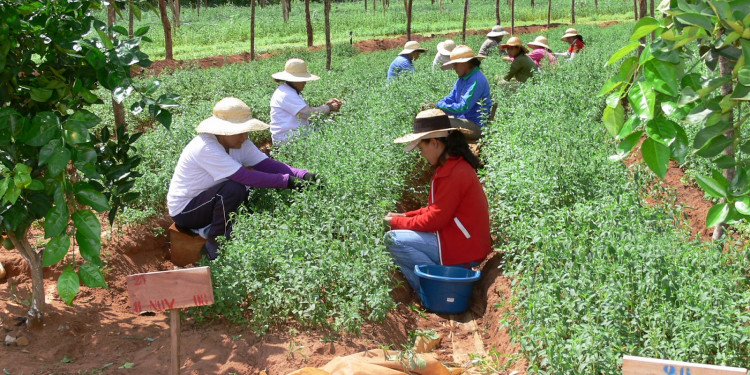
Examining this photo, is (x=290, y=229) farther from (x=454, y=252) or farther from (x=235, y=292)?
(x=454, y=252)

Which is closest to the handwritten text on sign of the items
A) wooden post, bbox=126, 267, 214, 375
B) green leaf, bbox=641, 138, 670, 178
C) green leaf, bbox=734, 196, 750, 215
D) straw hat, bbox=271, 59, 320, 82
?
wooden post, bbox=126, 267, 214, 375

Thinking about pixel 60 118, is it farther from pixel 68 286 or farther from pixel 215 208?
pixel 215 208

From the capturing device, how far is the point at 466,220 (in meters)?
5.20

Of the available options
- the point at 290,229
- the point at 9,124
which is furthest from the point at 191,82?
the point at 9,124

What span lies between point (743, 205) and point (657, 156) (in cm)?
32

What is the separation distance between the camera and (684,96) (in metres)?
1.94

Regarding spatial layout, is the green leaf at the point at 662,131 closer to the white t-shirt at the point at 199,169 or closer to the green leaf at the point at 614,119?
the green leaf at the point at 614,119

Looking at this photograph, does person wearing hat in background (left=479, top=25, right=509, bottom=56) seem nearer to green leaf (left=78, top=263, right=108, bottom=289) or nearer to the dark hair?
the dark hair

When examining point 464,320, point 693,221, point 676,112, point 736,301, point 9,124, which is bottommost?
point 464,320

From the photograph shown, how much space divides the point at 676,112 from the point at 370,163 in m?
4.24

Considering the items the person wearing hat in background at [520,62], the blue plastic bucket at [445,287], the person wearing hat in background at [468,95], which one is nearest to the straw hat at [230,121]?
the blue plastic bucket at [445,287]

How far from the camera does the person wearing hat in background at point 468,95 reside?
828 centimetres

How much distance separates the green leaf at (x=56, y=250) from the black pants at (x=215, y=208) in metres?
2.50

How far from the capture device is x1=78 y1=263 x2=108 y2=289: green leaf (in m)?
3.22
